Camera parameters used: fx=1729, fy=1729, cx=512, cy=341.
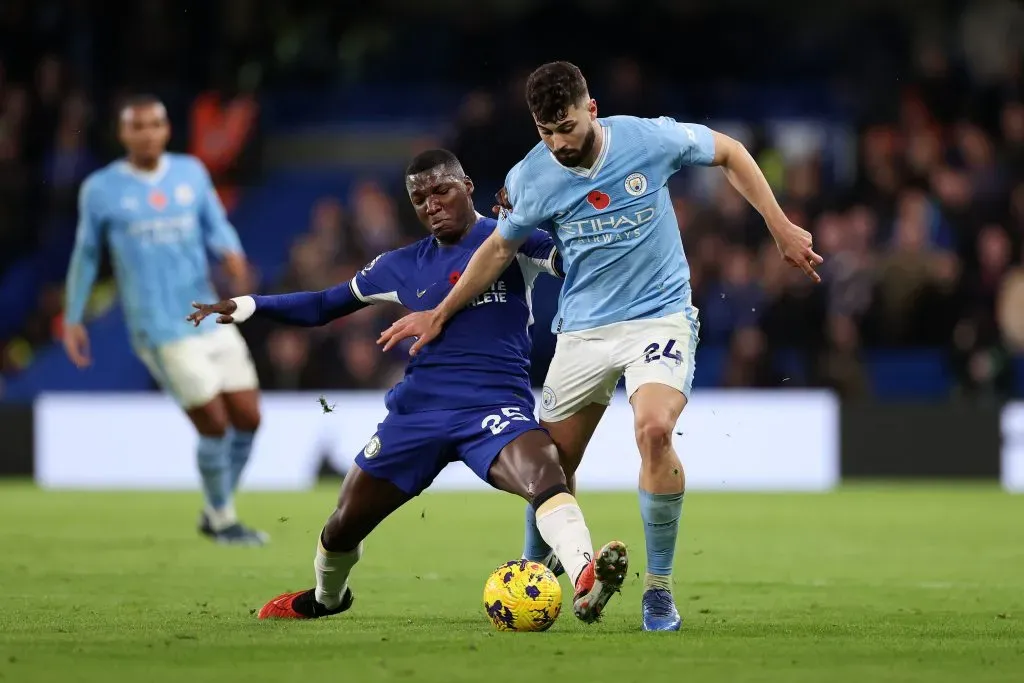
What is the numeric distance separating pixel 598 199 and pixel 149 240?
4.76 m

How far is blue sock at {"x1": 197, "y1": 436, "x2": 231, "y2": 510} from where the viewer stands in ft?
33.7

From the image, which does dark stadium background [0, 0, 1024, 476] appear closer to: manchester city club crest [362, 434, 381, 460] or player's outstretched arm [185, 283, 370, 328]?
player's outstretched arm [185, 283, 370, 328]

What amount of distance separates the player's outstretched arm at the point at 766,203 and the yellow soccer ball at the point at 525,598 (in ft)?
4.78

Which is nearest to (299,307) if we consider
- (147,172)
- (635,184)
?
(635,184)

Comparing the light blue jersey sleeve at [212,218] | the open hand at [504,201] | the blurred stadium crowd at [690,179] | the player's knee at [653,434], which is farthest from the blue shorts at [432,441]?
the blurred stadium crowd at [690,179]

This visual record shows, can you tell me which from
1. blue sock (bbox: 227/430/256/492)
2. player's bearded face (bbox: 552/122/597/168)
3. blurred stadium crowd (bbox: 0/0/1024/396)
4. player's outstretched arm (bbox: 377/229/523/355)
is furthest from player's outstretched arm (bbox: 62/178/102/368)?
blurred stadium crowd (bbox: 0/0/1024/396)

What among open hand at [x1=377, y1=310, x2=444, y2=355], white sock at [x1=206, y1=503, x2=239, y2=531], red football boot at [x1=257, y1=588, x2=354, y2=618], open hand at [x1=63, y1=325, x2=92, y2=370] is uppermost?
open hand at [x1=377, y1=310, x2=444, y2=355]

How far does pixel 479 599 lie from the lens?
730 centimetres

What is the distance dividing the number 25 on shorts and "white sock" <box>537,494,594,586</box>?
641mm

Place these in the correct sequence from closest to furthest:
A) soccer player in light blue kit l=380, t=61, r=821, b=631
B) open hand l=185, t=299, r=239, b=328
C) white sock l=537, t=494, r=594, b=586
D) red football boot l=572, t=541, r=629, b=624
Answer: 1. red football boot l=572, t=541, r=629, b=624
2. white sock l=537, t=494, r=594, b=586
3. soccer player in light blue kit l=380, t=61, r=821, b=631
4. open hand l=185, t=299, r=239, b=328

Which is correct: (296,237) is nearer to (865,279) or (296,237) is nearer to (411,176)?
(865,279)

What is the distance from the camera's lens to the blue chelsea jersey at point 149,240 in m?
10.4

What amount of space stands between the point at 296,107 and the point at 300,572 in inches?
508

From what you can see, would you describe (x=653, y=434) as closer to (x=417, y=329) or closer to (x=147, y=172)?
(x=417, y=329)
